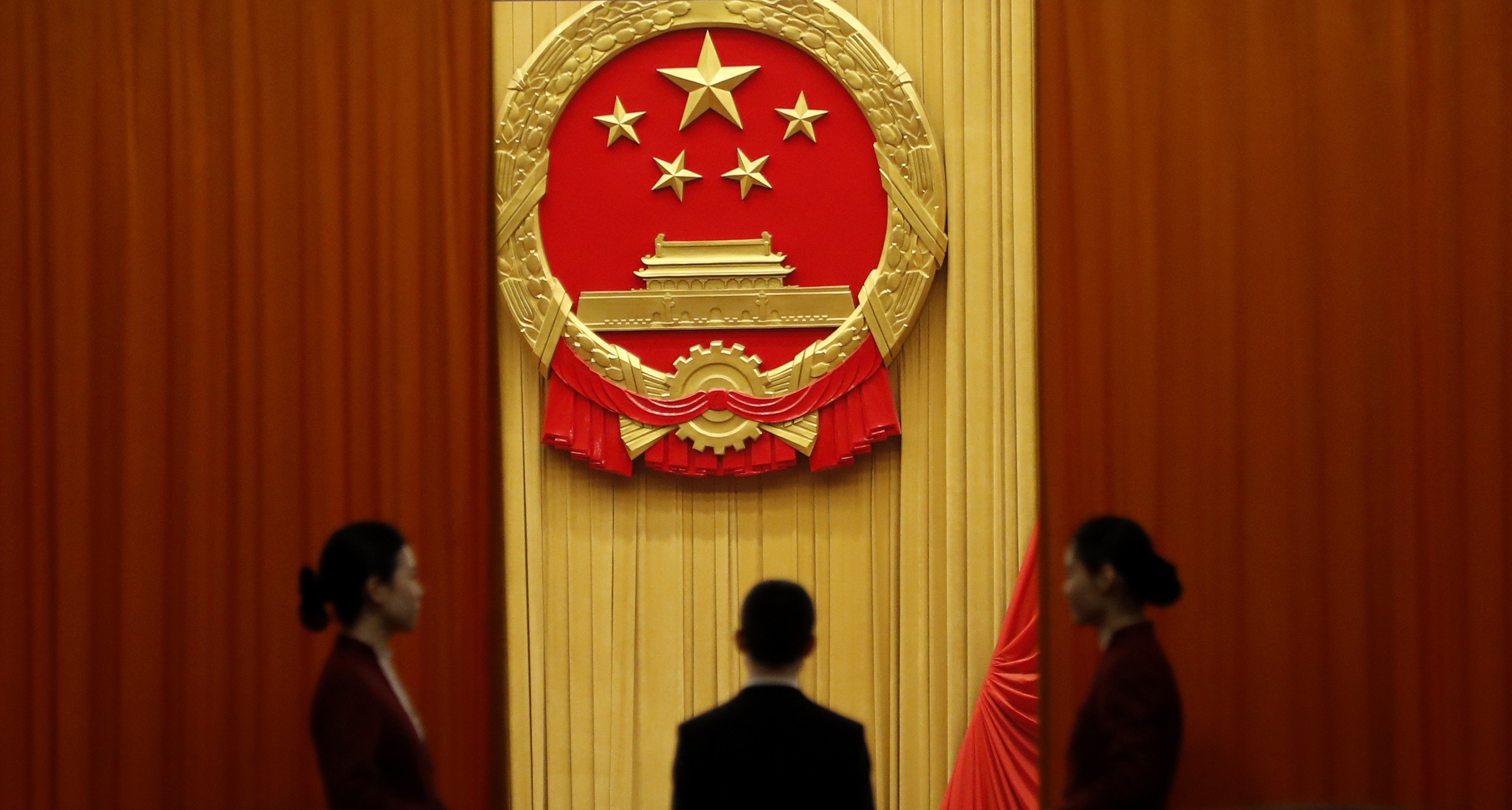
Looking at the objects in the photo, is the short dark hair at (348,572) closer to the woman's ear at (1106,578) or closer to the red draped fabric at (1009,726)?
the woman's ear at (1106,578)

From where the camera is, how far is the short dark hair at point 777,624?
241cm

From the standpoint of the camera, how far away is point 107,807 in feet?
12.7

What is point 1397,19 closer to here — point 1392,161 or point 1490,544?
point 1392,161

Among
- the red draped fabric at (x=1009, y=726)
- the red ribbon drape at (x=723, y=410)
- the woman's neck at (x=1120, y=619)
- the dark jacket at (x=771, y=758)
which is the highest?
the red ribbon drape at (x=723, y=410)

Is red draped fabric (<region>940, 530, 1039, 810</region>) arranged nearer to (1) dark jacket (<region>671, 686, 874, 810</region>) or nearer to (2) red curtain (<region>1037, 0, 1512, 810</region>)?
(2) red curtain (<region>1037, 0, 1512, 810</region>)

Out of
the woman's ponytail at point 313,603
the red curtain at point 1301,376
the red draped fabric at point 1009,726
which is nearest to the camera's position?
the woman's ponytail at point 313,603

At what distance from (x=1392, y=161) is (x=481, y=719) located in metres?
2.80

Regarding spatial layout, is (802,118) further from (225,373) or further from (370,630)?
(370,630)

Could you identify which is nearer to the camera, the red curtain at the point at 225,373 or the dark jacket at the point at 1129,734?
the dark jacket at the point at 1129,734

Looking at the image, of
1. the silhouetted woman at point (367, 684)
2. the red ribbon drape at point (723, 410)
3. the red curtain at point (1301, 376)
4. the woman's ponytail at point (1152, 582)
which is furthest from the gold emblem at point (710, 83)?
the woman's ponytail at point (1152, 582)

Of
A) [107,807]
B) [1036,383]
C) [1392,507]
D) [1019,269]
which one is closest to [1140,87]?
[1019,269]

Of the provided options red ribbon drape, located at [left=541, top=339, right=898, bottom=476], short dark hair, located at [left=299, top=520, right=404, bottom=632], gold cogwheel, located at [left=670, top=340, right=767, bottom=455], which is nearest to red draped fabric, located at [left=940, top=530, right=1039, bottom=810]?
red ribbon drape, located at [left=541, top=339, right=898, bottom=476]

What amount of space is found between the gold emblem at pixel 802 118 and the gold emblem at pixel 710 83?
0.44 feet

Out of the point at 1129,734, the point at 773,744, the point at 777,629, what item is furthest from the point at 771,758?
the point at 1129,734
